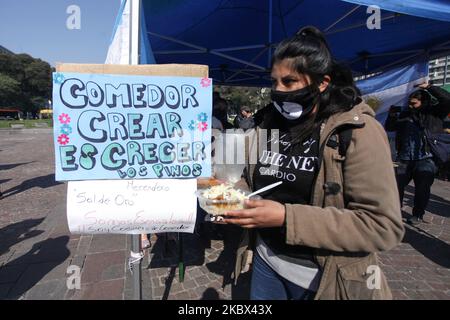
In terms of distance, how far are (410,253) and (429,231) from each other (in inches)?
39.3

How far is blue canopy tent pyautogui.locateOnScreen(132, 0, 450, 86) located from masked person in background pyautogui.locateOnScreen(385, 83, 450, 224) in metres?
0.92

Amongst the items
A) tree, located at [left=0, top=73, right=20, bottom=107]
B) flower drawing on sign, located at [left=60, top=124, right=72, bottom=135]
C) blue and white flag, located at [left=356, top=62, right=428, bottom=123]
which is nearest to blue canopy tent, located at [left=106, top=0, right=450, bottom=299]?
blue and white flag, located at [left=356, top=62, right=428, bottom=123]

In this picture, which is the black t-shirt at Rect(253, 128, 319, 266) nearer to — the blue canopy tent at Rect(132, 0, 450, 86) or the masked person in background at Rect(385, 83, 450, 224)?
the blue canopy tent at Rect(132, 0, 450, 86)

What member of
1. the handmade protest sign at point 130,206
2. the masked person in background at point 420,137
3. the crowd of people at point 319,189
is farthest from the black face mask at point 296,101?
the masked person in background at point 420,137

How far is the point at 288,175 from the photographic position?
54.0 inches

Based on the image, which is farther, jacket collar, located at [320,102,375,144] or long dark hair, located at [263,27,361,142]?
long dark hair, located at [263,27,361,142]

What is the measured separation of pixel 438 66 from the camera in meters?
44.1

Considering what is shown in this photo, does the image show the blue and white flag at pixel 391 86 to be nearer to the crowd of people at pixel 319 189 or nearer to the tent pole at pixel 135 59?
the crowd of people at pixel 319 189

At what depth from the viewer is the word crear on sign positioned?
1.49 metres

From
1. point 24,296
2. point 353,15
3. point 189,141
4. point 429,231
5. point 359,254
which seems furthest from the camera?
point 429,231

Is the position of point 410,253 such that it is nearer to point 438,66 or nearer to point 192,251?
point 192,251
